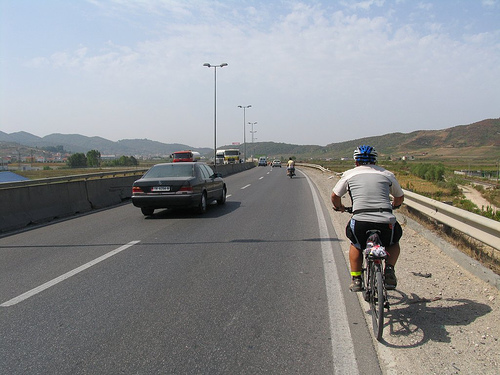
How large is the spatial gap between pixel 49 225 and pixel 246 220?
16.2 ft

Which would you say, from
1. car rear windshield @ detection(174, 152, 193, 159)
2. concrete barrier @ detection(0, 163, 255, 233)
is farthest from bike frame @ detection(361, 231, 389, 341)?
car rear windshield @ detection(174, 152, 193, 159)

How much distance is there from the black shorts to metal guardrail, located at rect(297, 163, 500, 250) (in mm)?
1736

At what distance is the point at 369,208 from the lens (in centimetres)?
414

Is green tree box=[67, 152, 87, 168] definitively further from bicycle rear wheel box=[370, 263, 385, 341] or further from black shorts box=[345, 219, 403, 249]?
bicycle rear wheel box=[370, 263, 385, 341]

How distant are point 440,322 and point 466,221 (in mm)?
2594

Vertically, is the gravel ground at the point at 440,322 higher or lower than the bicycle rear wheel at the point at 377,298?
lower

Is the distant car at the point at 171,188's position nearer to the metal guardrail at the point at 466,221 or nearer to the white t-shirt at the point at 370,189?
the metal guardrail at the point at 466,221

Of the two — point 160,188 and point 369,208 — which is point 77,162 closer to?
point 160,188

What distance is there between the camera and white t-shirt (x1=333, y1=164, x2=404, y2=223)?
4.12m

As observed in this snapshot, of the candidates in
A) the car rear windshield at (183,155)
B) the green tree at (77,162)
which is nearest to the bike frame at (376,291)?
the green tree at (77,162)

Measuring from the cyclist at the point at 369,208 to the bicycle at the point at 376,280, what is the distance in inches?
3.8

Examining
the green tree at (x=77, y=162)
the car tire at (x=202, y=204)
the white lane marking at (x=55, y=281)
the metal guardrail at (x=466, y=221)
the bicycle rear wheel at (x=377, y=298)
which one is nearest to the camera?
the bicycle rear wheel at (x=377, y=298)

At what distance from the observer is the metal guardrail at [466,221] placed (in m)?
5.25

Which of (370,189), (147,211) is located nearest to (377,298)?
(370,189)
